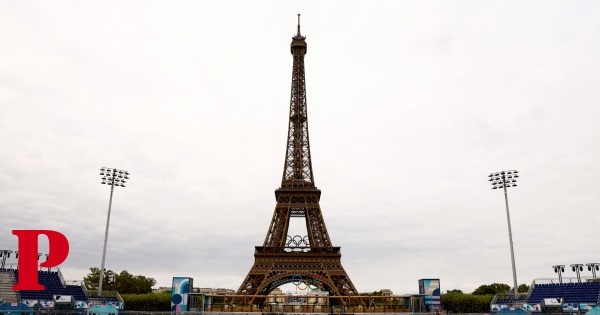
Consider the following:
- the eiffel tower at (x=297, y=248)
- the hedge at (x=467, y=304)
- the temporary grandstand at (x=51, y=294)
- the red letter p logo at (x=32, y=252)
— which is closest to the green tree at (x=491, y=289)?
the hedge at (x=467, y=304)

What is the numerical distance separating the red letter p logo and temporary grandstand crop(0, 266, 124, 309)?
416 inches

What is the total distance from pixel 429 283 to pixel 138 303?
1661 inches

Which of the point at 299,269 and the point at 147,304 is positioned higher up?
the point at 299,269

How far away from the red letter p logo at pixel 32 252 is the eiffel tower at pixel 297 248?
24.6 meters

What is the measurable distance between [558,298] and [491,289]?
64.9 m

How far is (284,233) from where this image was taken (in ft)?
212

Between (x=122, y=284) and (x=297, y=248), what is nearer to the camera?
(x=297, y=248)

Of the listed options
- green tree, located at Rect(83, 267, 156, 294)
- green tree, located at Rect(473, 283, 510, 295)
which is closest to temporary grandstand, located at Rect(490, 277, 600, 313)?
green tree, located at Rect(473, 283, 510, 295)

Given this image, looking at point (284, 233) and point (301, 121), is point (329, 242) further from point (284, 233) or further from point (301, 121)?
point (301, 121)

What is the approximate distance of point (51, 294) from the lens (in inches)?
2062

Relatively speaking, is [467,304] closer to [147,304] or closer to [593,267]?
[593,267]

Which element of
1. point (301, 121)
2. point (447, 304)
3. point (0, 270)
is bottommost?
point (447, 304)

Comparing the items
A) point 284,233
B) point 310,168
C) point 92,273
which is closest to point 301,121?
point 310,168

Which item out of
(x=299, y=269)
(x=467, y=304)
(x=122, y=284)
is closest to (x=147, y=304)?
(x=299, y=269)
